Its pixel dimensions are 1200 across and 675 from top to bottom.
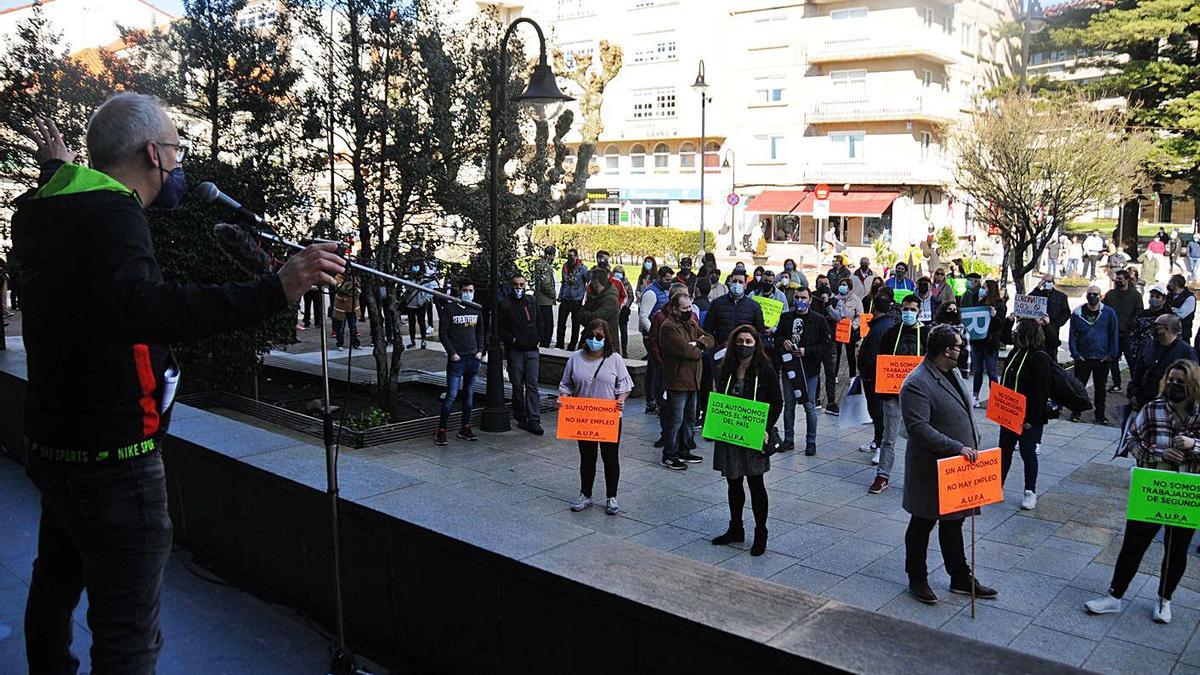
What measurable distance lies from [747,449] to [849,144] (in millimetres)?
45759

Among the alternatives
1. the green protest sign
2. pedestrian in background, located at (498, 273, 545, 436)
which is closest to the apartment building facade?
the green protest sign

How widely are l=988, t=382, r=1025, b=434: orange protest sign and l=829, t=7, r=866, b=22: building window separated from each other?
144 feet

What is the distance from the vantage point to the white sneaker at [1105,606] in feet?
21.3

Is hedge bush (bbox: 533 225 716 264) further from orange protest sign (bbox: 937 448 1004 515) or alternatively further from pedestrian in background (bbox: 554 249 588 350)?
orange protest sign (bbox: 937 448 1004 515)

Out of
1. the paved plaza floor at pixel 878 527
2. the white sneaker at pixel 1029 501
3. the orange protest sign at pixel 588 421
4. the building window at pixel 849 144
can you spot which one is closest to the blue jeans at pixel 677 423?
the paved plaza floor at pixel 878 527

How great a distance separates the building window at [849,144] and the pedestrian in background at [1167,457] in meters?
A: 45.8

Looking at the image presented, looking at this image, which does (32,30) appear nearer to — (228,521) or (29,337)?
(228,521)

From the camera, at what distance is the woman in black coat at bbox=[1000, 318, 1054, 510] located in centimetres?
885

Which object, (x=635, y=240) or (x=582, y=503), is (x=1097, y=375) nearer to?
(x=582, y=503)

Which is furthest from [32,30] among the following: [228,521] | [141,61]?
[228,521]

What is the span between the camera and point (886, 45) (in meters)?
47.8

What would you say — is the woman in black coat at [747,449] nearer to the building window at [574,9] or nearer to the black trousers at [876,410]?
the black trousers at [876,410]

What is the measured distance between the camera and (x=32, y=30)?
44.8 ft

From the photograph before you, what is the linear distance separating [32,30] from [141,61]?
1.56 meters
